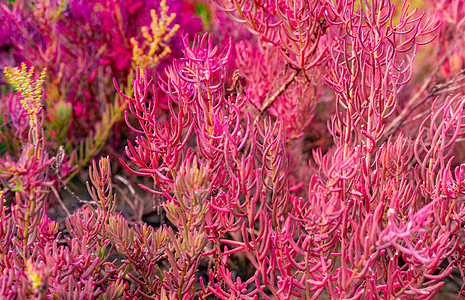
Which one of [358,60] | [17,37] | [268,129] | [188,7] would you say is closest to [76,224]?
[268,129]

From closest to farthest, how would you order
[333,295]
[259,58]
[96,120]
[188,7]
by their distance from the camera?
[333,295] → [259,58] → [96,120] → [188,7]

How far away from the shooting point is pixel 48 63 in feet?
8.30

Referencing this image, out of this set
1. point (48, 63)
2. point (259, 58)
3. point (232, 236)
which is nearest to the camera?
Answer: point (232, 236)

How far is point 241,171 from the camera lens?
0.85 m

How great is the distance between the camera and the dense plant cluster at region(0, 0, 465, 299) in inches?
33.1

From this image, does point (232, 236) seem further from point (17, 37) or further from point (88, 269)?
point (17, 37)

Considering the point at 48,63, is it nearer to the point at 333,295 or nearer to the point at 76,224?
the point at 76,224

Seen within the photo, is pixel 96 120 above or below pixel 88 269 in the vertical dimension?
below

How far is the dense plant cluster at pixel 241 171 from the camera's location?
84 cm

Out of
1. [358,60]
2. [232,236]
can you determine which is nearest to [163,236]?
[358,60]

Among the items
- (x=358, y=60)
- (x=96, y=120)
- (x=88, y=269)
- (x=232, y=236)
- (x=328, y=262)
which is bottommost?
(x=96, y=120)

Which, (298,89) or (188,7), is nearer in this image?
(298,89)

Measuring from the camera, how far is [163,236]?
1.11 meters

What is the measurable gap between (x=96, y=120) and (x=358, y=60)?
2.28 meters
